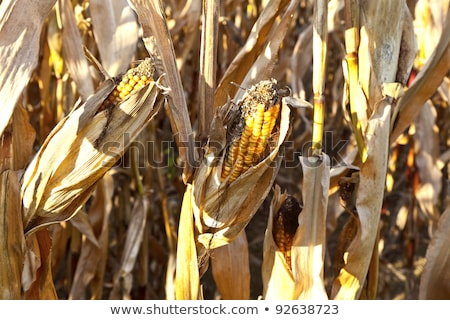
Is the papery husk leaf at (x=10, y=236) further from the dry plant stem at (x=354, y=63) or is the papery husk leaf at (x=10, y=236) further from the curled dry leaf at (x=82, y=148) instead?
the dry plant stem at (x=354, y=63)

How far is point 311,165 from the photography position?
3.09 ft

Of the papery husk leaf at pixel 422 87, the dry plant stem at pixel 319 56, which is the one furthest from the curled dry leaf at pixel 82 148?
the papery husk leaf at pixel 422 87

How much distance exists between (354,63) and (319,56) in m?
0.16

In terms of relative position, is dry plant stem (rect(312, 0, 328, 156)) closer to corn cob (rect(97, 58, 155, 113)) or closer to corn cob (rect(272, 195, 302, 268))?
corn cob (rect(272, 195, 302, 268))

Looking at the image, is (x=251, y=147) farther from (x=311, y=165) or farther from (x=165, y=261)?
(x=165, y=261)

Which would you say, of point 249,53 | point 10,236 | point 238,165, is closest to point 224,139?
point 238,165

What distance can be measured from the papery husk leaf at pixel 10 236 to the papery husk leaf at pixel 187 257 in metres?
0.27

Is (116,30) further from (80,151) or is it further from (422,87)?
(422,87)

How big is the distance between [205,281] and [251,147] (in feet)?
4.88

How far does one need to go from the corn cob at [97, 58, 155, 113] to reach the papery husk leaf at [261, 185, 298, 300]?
0.99ft

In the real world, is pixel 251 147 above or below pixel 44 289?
above

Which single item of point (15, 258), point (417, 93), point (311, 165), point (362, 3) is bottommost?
point (15, 258)

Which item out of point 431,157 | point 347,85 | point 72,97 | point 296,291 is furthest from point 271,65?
point 431,157

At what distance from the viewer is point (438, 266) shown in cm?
118
